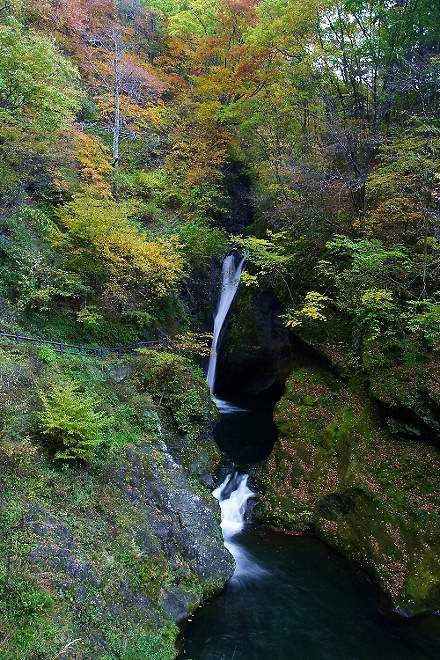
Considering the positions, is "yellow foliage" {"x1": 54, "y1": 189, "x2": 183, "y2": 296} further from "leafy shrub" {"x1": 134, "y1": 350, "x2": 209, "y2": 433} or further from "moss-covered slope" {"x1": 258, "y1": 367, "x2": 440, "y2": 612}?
"moss-covered slope" {"x1": 258, "y1": 367, "x2": 440, "y2": 612}

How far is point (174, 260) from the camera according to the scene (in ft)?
49.5

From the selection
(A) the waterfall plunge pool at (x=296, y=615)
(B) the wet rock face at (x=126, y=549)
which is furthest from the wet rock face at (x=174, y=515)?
(A) the waterfall plunge pool at (x=296, y=615)

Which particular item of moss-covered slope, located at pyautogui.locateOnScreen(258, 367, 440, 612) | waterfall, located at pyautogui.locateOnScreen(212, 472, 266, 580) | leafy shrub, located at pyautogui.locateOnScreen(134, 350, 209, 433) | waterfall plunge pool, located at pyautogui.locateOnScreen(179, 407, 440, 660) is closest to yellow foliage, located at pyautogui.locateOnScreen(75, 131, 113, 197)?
leafy shrub, located at pyautogui.locateOnScreen(134, 350, 209, 433)

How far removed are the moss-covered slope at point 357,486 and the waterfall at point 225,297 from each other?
19.2ft

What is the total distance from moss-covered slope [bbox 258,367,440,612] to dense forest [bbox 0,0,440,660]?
4.5 inches

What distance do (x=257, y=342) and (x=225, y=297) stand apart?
8.89 ft

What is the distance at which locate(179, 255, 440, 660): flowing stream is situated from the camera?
8.25 metres

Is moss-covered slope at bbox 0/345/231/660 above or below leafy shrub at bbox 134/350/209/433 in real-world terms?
below

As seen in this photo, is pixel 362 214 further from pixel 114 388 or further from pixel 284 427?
pixel 114 388

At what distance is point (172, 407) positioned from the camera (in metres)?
13.1

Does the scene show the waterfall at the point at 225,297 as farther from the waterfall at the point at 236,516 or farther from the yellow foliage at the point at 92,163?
the waterfall at the point at 236,516

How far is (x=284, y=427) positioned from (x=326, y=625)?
6.02 meters

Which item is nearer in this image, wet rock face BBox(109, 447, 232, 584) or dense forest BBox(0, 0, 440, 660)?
dense forest BBox(0, 0, 440, 660)

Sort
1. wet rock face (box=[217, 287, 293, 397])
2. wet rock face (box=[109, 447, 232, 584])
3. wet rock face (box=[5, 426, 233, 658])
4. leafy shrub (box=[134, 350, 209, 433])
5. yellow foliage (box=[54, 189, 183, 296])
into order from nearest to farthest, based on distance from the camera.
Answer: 1. wet rock face (box=[5, 426, 233, 658])
2. wet rock face (box=[109, 447, 232, 584])
3. leafy shrub (box=[134, 350, 209, 433])
4. yellow foliage (box=[54, 189, 183, 296])
5. wet rock face (box=[217, 287, 293, 397])
